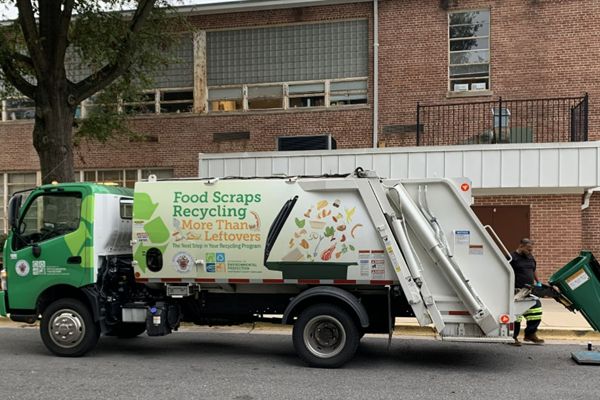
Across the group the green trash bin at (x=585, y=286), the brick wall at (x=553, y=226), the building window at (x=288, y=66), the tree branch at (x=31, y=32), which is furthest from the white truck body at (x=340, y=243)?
the building window at (x=288, y=66)

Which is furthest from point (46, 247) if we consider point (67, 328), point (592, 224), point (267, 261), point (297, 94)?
point (592, 224)

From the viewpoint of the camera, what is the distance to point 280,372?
645 centimetres

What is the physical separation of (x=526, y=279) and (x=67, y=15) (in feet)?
32.0

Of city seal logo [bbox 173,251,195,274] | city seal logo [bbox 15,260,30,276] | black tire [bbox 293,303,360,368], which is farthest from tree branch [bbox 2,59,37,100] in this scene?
black tire [bbox 293,303,360,368]

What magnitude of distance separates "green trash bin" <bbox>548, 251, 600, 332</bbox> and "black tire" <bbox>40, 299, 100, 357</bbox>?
629cm

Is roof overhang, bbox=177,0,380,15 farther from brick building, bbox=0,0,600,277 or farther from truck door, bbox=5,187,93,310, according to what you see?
truck door, bbox=5,187,93,310

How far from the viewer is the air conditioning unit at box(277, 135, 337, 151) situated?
1391 centimetres

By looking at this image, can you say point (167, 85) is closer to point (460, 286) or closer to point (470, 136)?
point (470, 136)

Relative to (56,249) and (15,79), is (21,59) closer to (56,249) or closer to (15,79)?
(15,79)

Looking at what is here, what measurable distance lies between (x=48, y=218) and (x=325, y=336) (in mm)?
4155

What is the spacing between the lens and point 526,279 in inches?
301

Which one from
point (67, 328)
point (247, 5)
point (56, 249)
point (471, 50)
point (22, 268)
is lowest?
point (67, 328)

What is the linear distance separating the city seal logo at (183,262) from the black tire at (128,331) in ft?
6.28

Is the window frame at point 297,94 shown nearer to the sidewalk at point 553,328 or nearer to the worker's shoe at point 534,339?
the sidewalk at point 553,328
